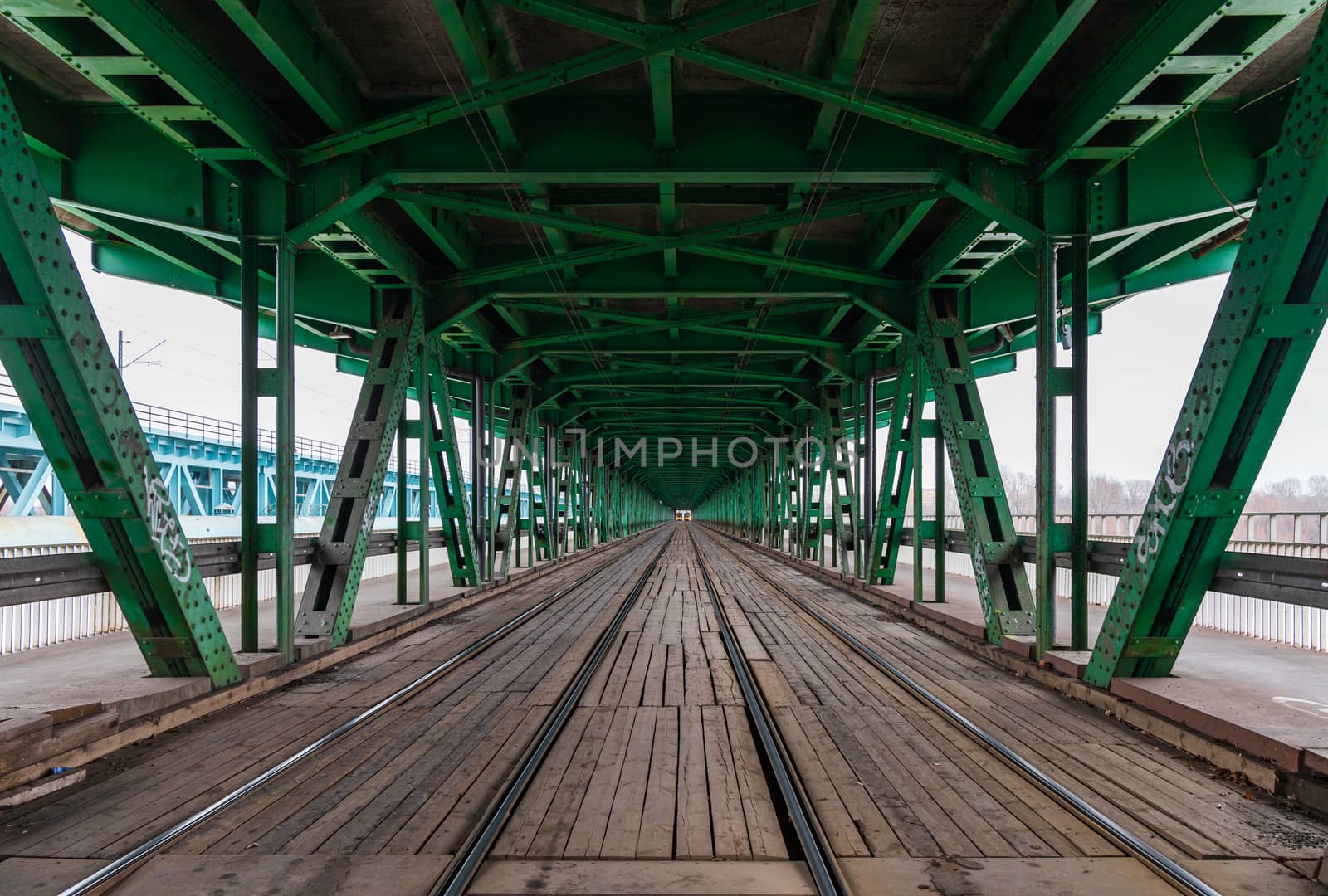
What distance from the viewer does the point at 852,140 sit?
7270mm

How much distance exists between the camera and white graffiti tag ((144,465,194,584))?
534cm

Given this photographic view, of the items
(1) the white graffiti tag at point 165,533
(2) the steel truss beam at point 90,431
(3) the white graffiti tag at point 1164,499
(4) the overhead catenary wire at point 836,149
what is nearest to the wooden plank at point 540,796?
(2) the steel truss beam at point 90,431

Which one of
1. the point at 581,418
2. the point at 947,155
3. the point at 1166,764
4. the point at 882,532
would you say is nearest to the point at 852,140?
the point at 947,155

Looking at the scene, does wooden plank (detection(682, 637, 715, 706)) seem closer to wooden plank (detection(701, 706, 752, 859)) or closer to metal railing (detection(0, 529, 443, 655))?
wooden plank (detection(701, 706, 752, 859))

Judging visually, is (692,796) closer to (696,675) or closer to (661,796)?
(661,796)

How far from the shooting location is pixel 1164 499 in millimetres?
5309

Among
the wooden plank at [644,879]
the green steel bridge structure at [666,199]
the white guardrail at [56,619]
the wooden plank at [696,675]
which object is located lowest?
the wooden plank at [696,675]

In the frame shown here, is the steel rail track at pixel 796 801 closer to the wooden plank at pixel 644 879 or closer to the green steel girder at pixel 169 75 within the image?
the wooden plank at pixel 644 879

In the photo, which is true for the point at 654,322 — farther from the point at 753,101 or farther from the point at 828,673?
the point at 828,673

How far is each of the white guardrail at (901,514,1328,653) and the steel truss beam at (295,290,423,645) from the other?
24.1 ft

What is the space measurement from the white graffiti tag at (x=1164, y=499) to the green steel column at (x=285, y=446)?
666 cm

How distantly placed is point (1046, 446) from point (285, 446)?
6759 millimetres

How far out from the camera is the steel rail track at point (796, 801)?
3.18 m

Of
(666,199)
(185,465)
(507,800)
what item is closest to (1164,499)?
(507,800)
